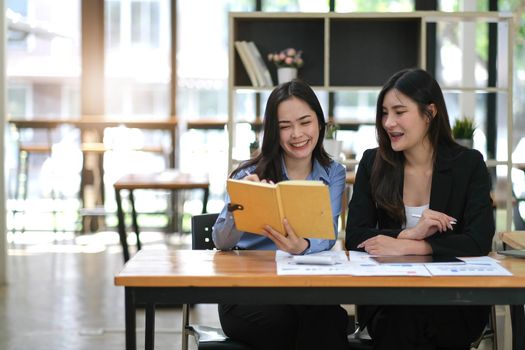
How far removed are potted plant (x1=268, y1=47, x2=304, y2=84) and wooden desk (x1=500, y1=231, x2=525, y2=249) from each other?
250 cm

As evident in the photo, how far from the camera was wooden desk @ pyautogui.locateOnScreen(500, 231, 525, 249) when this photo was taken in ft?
9.66

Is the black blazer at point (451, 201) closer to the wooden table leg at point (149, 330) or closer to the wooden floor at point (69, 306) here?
the wooden table leg at point (149, 330)

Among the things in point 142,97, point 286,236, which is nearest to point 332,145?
point 286,236

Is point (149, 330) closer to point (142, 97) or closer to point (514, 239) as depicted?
point (514, 239)

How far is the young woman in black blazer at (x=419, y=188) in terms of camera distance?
9.55 feet

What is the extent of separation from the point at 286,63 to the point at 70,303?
1.91m

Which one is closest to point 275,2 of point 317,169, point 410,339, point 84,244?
point 84,244

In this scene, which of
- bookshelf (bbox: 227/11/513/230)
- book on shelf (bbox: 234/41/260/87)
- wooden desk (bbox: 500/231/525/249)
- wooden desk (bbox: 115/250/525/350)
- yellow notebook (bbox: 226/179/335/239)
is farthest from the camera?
bookshelf (bbox: 227/11/513/230)

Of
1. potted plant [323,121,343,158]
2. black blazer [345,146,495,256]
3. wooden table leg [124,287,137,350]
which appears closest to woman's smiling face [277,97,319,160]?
black blazer [345,146,495,256]

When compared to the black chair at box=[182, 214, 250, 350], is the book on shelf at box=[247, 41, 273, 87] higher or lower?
higher

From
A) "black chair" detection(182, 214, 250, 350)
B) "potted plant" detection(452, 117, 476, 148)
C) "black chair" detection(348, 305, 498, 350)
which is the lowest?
"black chair" detection(348, 305, 498, 350)

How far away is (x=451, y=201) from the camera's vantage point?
123 inches

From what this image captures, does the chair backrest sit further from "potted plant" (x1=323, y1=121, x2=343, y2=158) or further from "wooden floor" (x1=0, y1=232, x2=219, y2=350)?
"potted plant" (x1=323, y1=121, x2=343, y2=158)

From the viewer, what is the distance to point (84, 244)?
8.34 meters
